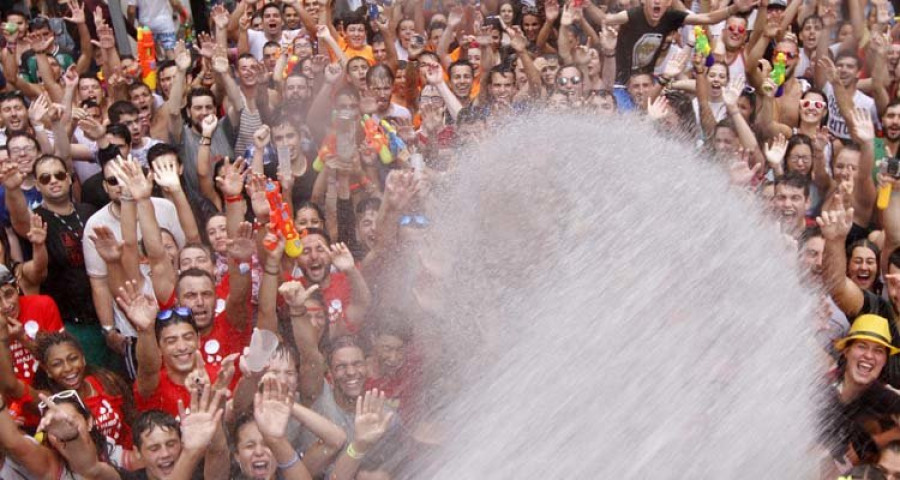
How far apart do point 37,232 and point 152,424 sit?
90.4 inches

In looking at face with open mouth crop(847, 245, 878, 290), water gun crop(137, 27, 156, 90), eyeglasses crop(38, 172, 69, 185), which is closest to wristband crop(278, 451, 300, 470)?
eyeglasses crop(38, 172, 69, 185)

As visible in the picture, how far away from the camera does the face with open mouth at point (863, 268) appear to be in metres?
5.99

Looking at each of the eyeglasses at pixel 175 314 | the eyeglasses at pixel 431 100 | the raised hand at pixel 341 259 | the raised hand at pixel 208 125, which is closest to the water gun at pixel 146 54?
the raised hand at pixel 208 125

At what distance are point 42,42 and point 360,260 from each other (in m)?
4.70

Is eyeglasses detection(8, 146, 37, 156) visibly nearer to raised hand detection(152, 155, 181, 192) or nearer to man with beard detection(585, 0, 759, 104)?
raised hand detection(152, 155, 181, 192)

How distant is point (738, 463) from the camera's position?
13.9 feet

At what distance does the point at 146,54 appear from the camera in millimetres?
10344

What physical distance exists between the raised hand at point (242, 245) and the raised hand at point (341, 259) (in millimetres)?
474

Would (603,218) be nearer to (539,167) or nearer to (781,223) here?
(539,167)

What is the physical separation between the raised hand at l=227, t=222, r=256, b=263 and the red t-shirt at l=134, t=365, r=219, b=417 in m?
0.79

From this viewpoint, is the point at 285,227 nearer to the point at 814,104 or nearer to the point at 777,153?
the point at 777,153

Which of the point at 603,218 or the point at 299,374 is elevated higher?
the point at 603,218

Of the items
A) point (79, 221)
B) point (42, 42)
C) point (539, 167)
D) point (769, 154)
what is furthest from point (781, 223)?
point (42, 42)

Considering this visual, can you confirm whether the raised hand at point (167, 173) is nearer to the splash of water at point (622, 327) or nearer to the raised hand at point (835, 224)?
the splash of water at point (622, 327)
